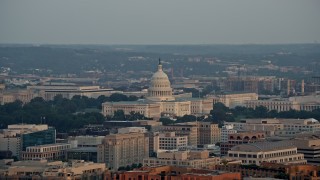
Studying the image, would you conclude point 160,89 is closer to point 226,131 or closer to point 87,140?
point 226,131

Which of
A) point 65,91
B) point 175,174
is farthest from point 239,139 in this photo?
point 65,91

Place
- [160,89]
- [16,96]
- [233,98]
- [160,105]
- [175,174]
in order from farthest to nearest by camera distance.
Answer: [233,98] < [16,96] < [160,89] < [160,105] < [175,174]

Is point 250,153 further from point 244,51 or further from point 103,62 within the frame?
point 244,51

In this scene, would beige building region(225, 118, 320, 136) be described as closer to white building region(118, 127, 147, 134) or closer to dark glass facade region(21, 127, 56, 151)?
white building region(118, 127, 147, 134)

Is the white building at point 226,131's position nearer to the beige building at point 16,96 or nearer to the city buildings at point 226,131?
the city buildings at point 226,131

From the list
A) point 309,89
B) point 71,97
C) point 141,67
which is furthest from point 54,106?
point 141,67

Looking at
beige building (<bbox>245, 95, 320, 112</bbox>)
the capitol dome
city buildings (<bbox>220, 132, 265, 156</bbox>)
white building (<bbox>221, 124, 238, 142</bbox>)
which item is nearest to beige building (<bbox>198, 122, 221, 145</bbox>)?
white building (<bbox>221, 124, 238, 142</bbox>)
